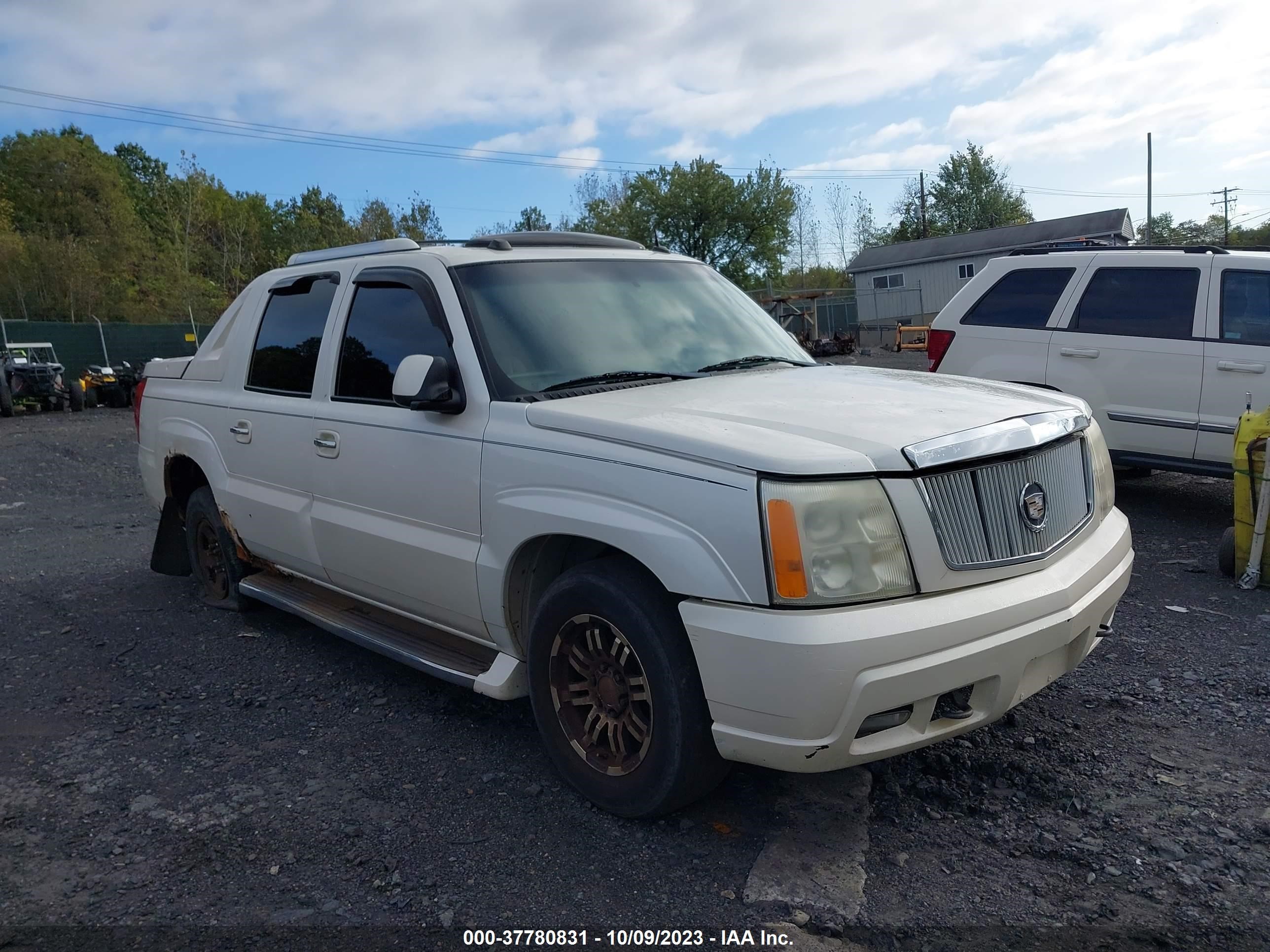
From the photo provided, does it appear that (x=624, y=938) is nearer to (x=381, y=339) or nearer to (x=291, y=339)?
(x=381, y=339)

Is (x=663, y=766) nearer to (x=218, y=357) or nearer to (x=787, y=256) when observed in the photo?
(x=218, y=357)

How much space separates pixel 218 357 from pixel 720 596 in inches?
149

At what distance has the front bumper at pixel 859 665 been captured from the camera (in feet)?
8.56

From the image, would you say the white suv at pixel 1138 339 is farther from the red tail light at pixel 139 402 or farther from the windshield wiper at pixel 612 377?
the red tail light at pixel 139 402

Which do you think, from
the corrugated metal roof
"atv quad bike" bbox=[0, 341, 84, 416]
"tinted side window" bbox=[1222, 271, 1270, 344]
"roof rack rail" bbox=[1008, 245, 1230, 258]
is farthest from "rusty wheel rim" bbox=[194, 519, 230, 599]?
the corrugated metal roof

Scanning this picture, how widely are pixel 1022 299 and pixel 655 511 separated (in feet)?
20.0

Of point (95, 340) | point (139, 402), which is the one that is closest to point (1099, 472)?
point (139, 402)

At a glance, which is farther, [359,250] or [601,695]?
[359,250]

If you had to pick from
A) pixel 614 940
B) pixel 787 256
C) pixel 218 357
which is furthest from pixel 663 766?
pixel 787 256

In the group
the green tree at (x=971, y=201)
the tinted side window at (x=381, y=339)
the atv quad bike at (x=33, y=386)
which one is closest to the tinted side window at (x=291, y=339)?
the tinted side window at (x=381, y=339)

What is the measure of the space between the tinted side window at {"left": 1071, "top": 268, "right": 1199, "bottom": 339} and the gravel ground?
2835mm

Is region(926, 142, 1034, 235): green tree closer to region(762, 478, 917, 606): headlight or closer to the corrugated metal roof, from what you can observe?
the corrugated metal roof

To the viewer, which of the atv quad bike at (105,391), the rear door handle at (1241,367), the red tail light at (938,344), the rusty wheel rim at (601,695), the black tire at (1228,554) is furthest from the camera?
the atv quad bike at (105,391)

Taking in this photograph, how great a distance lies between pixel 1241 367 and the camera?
680 cm
